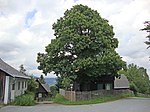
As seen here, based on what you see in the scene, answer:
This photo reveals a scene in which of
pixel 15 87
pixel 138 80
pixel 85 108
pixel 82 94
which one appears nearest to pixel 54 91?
pixel 138 80

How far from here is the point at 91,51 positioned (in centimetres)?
3606

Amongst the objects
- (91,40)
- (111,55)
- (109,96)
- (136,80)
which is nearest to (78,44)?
(91,40)

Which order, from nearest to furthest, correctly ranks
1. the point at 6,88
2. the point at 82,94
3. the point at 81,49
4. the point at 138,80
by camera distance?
1. the point at 6,88
2. the point at 82,94
3. the point at 81,49
4. the point at 138,80

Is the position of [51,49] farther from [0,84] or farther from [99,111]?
[99,111]

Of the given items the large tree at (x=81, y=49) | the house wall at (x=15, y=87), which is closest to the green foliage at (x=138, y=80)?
the large tree at (x=81, y=49)

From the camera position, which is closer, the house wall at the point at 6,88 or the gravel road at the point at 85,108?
the gravel road at the point at 85,108

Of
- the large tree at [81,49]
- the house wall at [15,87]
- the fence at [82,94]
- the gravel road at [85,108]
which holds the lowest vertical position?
the gravel road at [85,108]

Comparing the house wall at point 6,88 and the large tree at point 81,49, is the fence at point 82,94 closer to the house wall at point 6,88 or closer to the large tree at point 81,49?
the large tree at point 81,49

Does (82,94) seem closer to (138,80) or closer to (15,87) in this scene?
(15,87)

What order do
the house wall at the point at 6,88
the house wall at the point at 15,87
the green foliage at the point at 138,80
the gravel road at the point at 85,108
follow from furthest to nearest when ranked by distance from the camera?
the green foliage at the point at 138,80 → the house wall at the point at 15,87 → the house wall at the point at 6,88 → the gravel road at the point at 85,108

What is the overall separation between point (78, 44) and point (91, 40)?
2.14 meters

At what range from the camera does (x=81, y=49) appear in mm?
35094

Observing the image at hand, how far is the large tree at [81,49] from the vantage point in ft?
112

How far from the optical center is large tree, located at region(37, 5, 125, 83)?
34219mm
